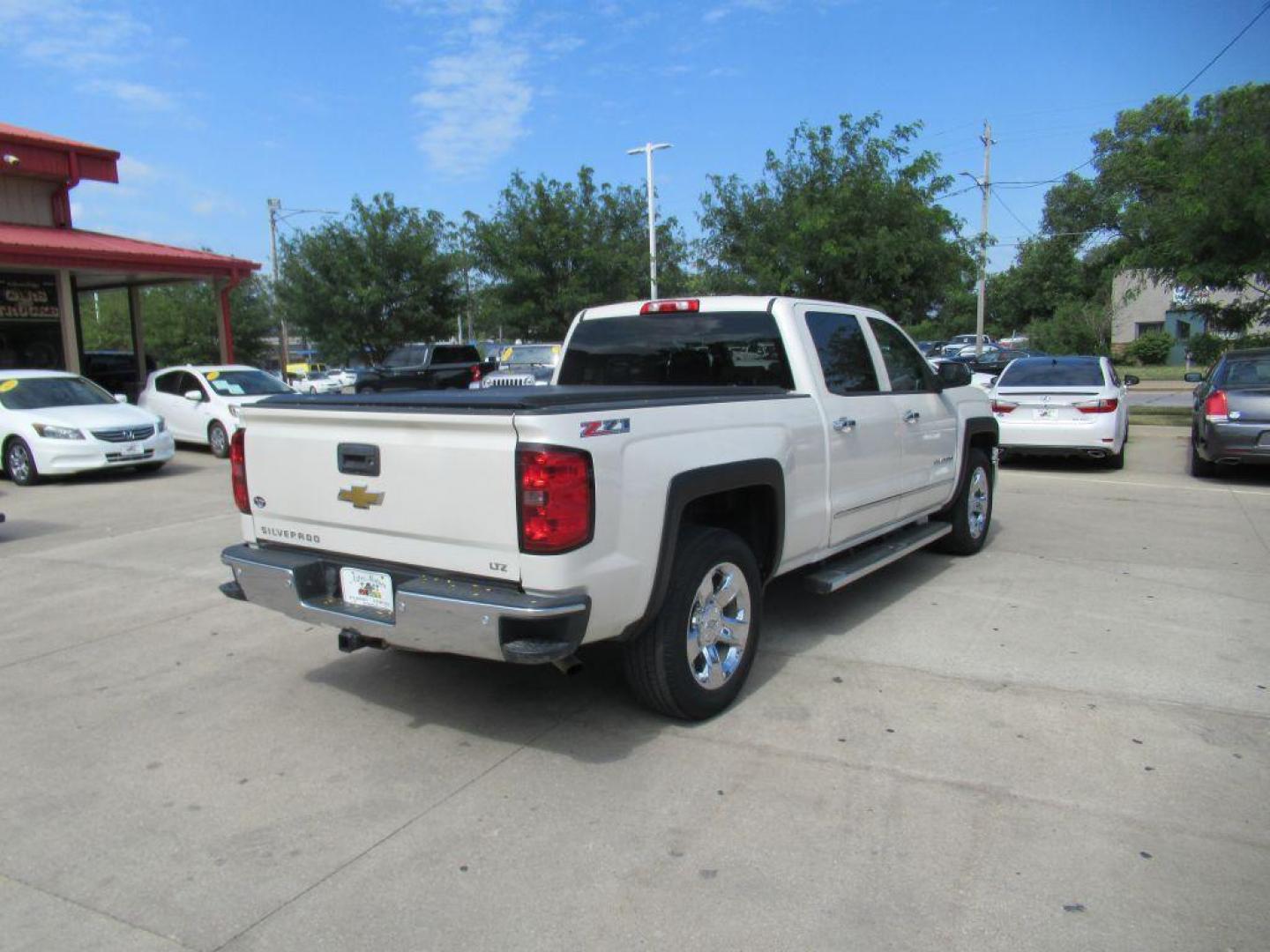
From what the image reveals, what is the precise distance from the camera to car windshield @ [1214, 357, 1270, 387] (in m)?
10.6

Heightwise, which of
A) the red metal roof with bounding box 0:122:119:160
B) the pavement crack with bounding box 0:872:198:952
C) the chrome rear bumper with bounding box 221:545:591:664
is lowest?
the pavement crack with bounding box 0:872:198:952

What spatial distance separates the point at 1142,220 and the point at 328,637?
17.8 meters

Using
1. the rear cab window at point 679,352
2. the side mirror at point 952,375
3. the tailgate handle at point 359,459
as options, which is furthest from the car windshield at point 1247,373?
the tailgate handle at point 359,459

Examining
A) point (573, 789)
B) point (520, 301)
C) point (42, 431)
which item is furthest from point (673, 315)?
point (520, 301)

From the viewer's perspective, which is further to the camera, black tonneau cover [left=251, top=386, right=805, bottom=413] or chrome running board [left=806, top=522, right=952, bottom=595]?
chrome running board [left=806, top=522, right=952, bottom=595]

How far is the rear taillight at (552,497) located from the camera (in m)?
3.30

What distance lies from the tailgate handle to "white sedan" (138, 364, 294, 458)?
38.0 feet

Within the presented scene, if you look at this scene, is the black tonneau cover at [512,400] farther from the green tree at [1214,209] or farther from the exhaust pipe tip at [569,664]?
the green tree at [1214,209]

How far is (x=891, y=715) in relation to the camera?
4.20 meters

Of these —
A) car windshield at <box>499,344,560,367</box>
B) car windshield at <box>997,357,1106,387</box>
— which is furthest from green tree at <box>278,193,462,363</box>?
car windshield at <box>997,357,1106,387</box>

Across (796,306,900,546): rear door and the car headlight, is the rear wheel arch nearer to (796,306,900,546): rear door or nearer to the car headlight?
(796,306,900,546): rear door

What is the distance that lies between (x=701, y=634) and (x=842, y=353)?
2240 mm

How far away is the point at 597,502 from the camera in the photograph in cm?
341

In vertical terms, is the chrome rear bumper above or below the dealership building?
below
